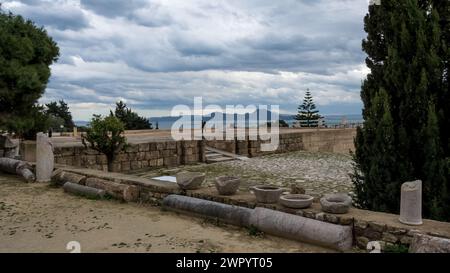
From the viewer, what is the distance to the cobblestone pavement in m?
9.31

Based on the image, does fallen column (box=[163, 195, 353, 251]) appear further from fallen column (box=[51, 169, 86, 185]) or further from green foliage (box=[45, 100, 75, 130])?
green foliage (box=[45, 100, 75, 130])

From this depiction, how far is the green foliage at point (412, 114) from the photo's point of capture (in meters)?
4.66

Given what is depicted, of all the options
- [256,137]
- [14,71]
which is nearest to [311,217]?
[14,71]

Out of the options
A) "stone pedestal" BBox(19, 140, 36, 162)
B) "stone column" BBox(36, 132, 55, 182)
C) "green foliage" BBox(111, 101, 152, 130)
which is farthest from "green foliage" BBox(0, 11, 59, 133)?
"green foliage" BBox(111, 101, 152, 130)

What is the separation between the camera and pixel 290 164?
13531mm

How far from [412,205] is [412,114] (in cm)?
140

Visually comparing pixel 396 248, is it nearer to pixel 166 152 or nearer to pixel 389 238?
pixel 389 238

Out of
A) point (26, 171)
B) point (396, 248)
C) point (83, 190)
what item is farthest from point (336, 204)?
point (26, 171)

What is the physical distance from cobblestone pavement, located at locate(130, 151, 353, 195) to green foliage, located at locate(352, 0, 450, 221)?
3.20 meters

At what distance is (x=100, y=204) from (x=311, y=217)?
12.3 ft

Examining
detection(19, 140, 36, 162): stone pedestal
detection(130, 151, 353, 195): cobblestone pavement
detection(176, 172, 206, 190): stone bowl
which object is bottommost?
detection(130, 151, 353, 195): cobblestone pavement

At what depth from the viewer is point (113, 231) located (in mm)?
4969

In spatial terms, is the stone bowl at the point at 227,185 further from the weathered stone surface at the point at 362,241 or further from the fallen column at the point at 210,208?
the weathered stone surface at the point at 362,241
